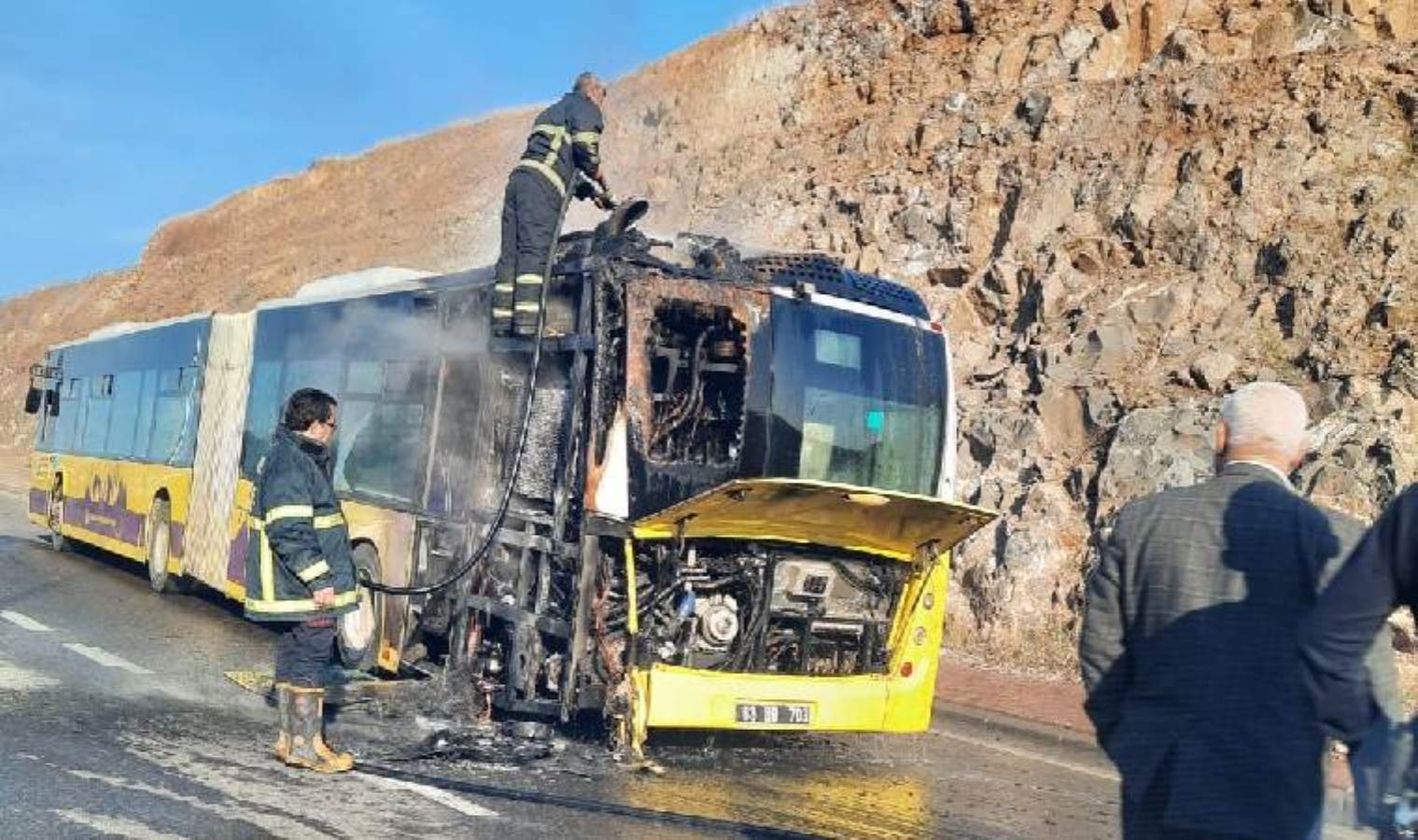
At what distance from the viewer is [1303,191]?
19.4m

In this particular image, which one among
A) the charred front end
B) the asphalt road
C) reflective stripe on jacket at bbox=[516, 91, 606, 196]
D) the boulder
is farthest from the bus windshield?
the boulder

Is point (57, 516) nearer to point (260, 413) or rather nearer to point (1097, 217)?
point (260, 413)

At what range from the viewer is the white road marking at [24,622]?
41.6 ft

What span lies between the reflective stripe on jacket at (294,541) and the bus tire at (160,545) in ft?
29.7

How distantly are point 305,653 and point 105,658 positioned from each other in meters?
4.13

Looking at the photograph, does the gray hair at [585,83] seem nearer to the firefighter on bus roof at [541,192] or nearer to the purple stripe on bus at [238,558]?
the firefighter on bus roof at [541,192]

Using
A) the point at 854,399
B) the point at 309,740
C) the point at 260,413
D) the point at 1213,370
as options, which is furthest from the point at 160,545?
the point at 1213,370

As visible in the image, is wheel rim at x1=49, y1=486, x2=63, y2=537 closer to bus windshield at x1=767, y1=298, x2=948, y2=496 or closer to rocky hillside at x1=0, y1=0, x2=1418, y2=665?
rocky hillside at x1=0, y1=0, x2=1418, y2=665

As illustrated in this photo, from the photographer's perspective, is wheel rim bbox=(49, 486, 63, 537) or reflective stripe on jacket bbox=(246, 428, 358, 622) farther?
wheel rim bbox=(49, 486, 63, 537)

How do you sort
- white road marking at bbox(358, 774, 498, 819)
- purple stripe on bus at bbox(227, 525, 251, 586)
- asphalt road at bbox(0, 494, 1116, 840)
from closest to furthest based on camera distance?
asphalt road at bbox(0, 494, 1116, 840)
white road marking at bbox(358, 774, 498, 819)
purple stripe on bus at bbox(227, 525, 251, 586)

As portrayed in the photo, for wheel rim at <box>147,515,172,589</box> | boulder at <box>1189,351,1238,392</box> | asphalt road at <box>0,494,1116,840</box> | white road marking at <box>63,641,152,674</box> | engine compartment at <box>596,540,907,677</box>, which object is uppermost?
boulder at <box>1189,351,1238,392</box>

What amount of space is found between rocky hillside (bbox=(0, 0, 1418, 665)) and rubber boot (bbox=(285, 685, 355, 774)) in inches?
343

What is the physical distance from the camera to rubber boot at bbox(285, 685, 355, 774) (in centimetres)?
784

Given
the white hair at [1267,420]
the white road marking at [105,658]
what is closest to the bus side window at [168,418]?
the white road marking at [105,658]
